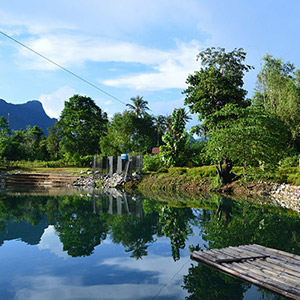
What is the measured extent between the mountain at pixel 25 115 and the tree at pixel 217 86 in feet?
394

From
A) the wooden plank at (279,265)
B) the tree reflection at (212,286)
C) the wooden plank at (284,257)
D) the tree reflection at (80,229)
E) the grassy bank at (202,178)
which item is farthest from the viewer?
the grassy bank at (202,178)

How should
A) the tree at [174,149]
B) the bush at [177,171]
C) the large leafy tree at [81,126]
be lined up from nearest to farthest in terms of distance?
the bush at [177,171] → the tree at [174,149] → the large leafy tree at [81,126]

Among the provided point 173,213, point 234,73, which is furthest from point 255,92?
point 173,213

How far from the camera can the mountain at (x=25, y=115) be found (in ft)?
421

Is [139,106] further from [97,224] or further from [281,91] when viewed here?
[97,224]

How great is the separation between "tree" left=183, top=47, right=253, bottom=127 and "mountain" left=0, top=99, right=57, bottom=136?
120 meters

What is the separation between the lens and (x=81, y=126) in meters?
36.2

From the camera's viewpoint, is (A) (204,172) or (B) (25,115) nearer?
(A) (204,172)

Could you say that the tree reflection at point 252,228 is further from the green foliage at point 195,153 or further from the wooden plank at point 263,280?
the green foliage at point 195,153

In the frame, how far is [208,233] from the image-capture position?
671 centimetres

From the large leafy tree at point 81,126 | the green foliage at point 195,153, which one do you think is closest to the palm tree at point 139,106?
the large leafy tree at point 81,126

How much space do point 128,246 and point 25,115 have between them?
144 m

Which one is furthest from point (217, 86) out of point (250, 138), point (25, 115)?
point (25, 115)

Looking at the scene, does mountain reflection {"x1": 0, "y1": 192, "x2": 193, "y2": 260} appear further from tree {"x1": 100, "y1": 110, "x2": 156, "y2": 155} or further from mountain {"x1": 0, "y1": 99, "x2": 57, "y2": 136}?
mountain {"x1": 0, "y1": 99, "x2": 57, "y2": 136}
